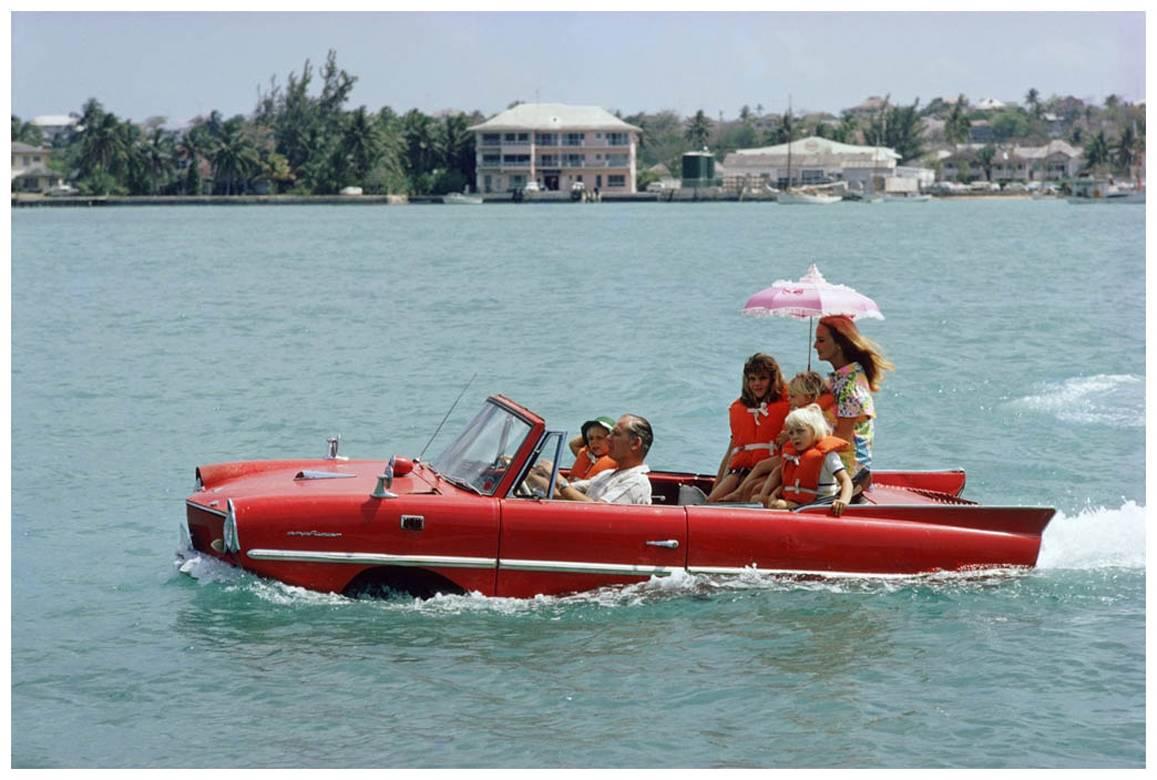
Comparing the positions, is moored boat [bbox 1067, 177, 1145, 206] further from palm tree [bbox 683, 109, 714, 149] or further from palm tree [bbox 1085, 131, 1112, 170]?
palm tree [bbox 683, 109, 714, 149]

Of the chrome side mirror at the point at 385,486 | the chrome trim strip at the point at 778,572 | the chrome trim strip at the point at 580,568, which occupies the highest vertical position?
the chrome side mirror at the point at 385,486

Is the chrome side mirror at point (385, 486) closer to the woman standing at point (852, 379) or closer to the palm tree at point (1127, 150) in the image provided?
the woman standing at point (852, 379)

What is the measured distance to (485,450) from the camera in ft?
37.2

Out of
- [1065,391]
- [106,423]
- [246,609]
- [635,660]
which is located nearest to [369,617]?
[246,609]

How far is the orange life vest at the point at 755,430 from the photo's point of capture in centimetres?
1174

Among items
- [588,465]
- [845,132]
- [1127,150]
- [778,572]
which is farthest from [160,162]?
[778,572]

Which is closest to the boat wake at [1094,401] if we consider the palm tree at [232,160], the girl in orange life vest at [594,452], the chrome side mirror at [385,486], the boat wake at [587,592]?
the boat wake at [587,592]

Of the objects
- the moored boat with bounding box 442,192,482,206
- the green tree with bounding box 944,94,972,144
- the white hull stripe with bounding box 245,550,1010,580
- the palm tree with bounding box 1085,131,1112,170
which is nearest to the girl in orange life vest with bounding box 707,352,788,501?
the white hull stripe with bounding box 245,550,1010,580

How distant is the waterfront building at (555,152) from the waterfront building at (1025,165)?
147 ft

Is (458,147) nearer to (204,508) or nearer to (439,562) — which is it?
(204,508)

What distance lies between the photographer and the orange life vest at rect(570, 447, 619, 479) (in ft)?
37.9

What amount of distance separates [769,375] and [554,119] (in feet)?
453

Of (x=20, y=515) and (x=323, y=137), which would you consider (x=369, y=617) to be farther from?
(x=323, y=137)

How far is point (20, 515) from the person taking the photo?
14969mm
